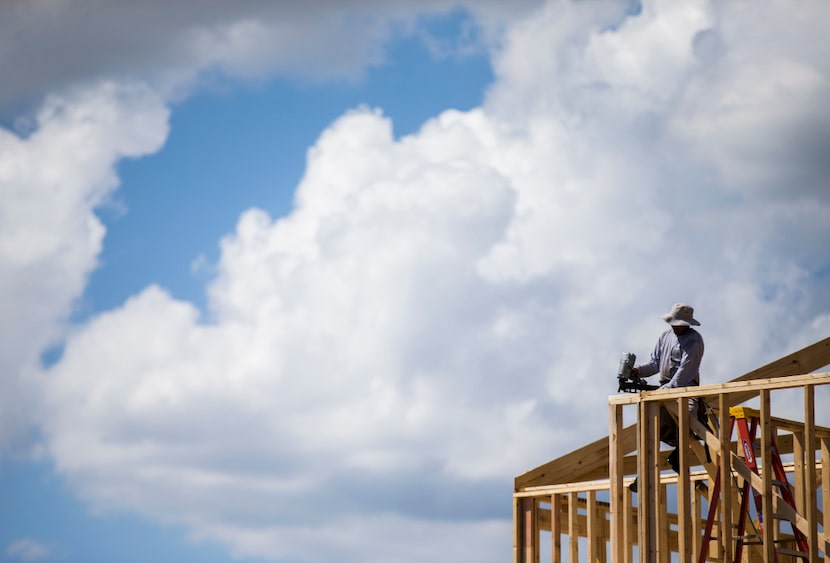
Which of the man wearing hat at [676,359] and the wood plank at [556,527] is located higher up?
the man wearing hat at [676,359]

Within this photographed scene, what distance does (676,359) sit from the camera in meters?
11.2

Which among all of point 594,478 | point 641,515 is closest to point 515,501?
point 594,478

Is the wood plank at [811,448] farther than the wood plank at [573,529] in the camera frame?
No

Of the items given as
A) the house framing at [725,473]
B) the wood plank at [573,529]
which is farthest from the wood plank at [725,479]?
the wood plank at [573,529]

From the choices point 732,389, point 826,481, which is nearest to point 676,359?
point 732,389

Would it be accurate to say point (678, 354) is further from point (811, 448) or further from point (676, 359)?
point (811, 448)

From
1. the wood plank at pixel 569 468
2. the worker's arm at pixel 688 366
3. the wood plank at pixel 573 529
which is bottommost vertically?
the wood plank at pixel 573 529

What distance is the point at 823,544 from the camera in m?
10.1

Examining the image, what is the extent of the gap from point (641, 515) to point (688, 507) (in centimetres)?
50

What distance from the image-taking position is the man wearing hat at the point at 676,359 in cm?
1109

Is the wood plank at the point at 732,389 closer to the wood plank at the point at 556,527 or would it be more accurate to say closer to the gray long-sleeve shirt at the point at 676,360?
the gray long-sleeve shirt at the point at 676,360

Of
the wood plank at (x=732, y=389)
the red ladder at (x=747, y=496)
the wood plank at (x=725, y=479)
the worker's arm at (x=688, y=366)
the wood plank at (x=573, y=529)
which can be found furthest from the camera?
the wood plank at (x=573, y=529)

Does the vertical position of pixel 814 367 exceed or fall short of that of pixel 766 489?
it exceeds it

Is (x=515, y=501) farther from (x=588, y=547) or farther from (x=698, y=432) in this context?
(x=698, y=432)
